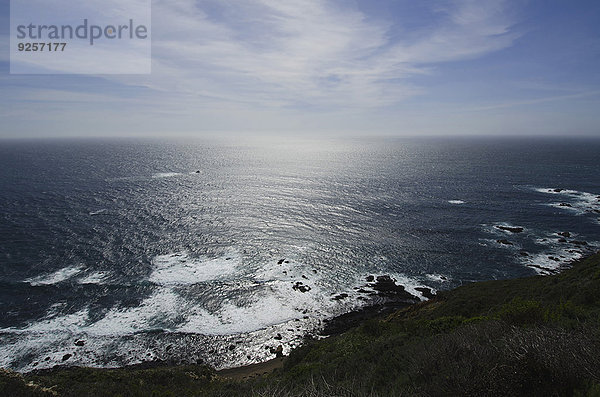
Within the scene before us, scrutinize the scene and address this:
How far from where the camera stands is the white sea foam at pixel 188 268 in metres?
44.9

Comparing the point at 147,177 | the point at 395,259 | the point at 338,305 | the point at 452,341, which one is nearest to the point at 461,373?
the point at 452,341

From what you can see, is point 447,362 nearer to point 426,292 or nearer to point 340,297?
point 340,297

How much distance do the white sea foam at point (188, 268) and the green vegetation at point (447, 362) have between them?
56.3 ft

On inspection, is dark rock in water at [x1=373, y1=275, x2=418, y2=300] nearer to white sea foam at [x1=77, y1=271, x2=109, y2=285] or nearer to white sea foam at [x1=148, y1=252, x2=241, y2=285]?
white sea foam at [x1=148, y1=252, x2=241, y2=285]

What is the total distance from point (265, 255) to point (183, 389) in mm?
30917

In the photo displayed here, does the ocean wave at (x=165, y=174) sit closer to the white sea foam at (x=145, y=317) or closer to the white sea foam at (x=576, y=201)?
the white sea foam at (x=145, y=317)

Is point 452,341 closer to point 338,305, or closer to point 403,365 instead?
point 403,365

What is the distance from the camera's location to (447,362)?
43.7 feet

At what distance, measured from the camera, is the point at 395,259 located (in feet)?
167

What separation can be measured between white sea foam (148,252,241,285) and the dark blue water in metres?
0.28

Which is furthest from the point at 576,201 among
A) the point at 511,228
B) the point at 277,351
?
the point at 277,351

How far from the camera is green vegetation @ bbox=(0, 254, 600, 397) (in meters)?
10.8

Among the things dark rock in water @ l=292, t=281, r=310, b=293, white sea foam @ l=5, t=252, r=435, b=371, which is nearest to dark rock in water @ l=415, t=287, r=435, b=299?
white sea foam @ l=5, t=252, r=435, b=371

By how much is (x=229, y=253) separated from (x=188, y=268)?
7.65m
